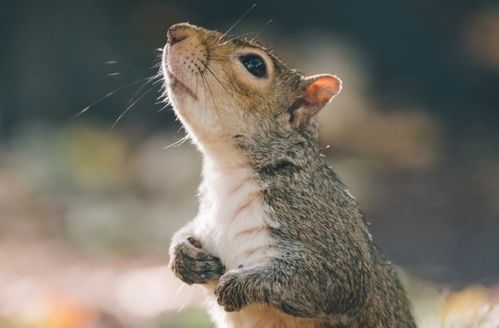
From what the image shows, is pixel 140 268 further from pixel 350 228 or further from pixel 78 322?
pixel 350 228

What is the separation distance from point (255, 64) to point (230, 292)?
0.93m

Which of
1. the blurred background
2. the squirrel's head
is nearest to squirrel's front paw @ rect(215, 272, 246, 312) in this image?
the squirrel's head

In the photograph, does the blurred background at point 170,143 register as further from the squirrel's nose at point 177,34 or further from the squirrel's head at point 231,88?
the squirrel's nose at point 177,34

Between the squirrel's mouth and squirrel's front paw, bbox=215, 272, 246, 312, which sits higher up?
the squirrel's mouth

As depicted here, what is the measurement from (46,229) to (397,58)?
4.49m

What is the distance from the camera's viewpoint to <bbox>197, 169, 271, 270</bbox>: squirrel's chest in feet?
12.7

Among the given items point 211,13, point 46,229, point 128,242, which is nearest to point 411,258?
point 128,242

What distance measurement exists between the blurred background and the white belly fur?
5.63 ft

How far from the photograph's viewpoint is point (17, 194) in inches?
373

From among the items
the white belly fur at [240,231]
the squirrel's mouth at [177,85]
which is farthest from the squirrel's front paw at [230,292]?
the squirrel's mouth at [177,85]

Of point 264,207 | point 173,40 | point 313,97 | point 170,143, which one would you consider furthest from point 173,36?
point 170,143

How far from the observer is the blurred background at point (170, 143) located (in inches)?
296

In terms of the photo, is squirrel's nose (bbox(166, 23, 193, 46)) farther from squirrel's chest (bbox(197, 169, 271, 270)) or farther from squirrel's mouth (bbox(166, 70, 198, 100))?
squirrel's chest (bbox(197, 169, 271, 270))

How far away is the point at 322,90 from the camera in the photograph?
13.8 feet
